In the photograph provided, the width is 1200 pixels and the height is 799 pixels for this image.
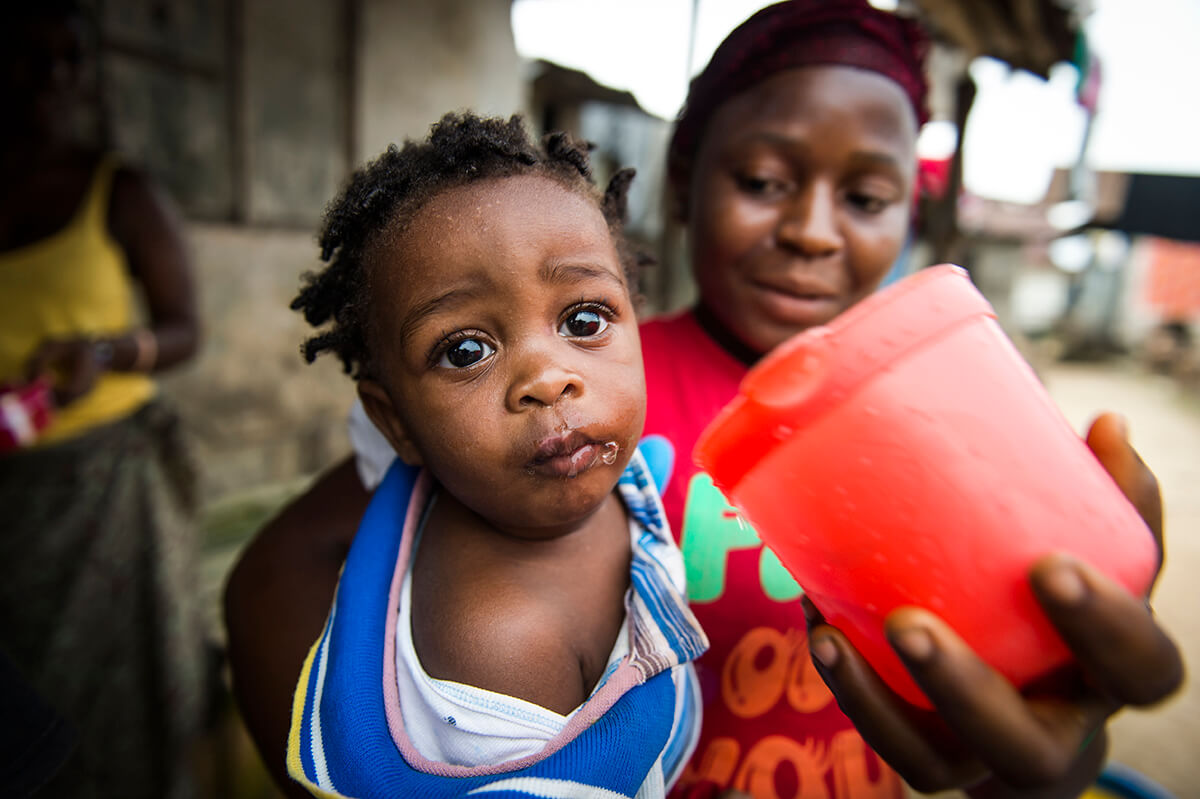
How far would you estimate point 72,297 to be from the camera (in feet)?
6.29

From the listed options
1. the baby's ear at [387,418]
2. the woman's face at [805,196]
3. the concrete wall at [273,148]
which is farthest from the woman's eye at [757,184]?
the concrete wall at [273,148]

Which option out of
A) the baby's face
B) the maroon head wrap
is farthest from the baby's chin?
the maroon head wrap

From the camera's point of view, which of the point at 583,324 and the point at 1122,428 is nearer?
the point at 1122,428

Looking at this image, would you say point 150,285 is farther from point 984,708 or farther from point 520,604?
point 984,708

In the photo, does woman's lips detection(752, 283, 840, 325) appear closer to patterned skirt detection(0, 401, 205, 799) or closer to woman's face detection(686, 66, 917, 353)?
woman's face detection(686, 66, 917, 353)

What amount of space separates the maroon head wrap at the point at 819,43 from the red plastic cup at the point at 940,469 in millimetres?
668

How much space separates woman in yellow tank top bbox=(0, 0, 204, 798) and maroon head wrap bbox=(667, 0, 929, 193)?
1.88 m

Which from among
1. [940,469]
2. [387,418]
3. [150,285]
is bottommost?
[150,285]

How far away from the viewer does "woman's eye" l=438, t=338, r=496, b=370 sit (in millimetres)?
778

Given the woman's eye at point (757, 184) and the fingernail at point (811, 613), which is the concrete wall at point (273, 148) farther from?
the fingernail at point (811, 613)

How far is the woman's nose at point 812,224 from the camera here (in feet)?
3.34

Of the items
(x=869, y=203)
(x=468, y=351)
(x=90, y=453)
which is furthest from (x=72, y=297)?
(x=869, y=203)

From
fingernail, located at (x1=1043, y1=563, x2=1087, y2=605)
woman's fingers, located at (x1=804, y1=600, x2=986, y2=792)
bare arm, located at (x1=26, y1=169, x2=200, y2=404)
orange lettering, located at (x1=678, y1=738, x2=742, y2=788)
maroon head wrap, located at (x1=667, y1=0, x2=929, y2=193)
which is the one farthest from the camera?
bare arm, located at (x1=26, y1=169, x2=200, y2=404)

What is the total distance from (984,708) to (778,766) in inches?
22.1
